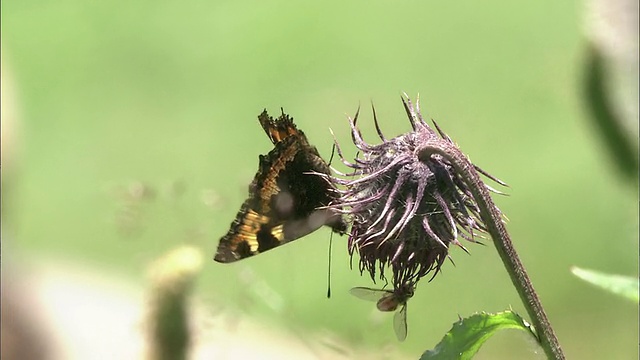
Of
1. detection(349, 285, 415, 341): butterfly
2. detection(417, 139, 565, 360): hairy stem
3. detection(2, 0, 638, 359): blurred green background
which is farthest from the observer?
detection(2, 0, 638, 359): blurred green background

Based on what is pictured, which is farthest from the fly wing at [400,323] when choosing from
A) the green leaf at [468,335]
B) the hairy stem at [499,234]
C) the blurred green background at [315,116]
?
the blurred green background at [315,116]

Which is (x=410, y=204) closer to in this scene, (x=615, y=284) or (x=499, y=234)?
(x=499, y=234)

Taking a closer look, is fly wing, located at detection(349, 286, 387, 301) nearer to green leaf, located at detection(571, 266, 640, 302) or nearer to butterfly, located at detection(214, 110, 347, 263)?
butterfly, located at detection(214, 110, 347, 263)

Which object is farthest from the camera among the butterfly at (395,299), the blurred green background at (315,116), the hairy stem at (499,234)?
the blurred green background at (315,116)

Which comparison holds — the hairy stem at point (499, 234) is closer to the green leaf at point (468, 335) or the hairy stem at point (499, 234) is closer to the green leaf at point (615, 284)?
the green leaf at point (468, 335)

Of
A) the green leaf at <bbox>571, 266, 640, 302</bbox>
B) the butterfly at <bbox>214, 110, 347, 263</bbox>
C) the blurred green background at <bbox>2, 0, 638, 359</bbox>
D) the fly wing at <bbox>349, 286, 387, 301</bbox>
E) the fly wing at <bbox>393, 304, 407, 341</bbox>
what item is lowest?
the green leaf at <bbox>571, 266, 640, 302</bbox>

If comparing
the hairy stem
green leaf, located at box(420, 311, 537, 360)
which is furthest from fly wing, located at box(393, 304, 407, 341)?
the hairy stem
